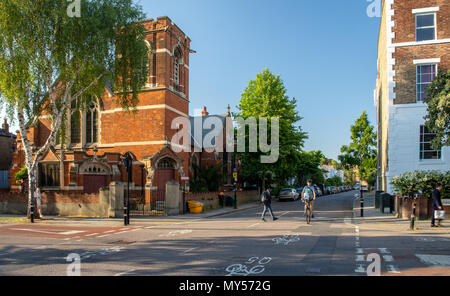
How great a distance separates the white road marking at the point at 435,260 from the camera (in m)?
7.39

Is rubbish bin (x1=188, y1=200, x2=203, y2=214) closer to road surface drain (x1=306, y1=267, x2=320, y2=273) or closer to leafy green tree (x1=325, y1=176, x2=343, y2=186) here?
road surface drain (x1=306, y1=267, x2=320, y2=273)

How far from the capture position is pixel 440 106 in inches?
542

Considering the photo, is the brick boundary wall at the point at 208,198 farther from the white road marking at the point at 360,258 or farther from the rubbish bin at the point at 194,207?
the white road marking at the point at 360,258

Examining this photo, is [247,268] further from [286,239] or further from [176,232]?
[176,232]

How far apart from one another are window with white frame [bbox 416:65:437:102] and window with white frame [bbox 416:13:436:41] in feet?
5.69

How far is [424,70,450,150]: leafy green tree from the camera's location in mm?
13789

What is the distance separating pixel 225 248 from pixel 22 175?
2424 centimetres

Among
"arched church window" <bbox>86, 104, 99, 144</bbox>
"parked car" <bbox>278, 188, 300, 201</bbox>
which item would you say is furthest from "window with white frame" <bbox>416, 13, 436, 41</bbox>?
"arched church window" <bbox>86, 104, 99, 144</bbox>

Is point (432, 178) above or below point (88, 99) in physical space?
below

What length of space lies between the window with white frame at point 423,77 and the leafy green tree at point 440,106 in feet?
17.6

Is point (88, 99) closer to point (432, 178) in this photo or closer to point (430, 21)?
point (432, 178)

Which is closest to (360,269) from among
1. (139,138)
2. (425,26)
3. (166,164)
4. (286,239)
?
(286,239)

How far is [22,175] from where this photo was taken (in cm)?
2761
